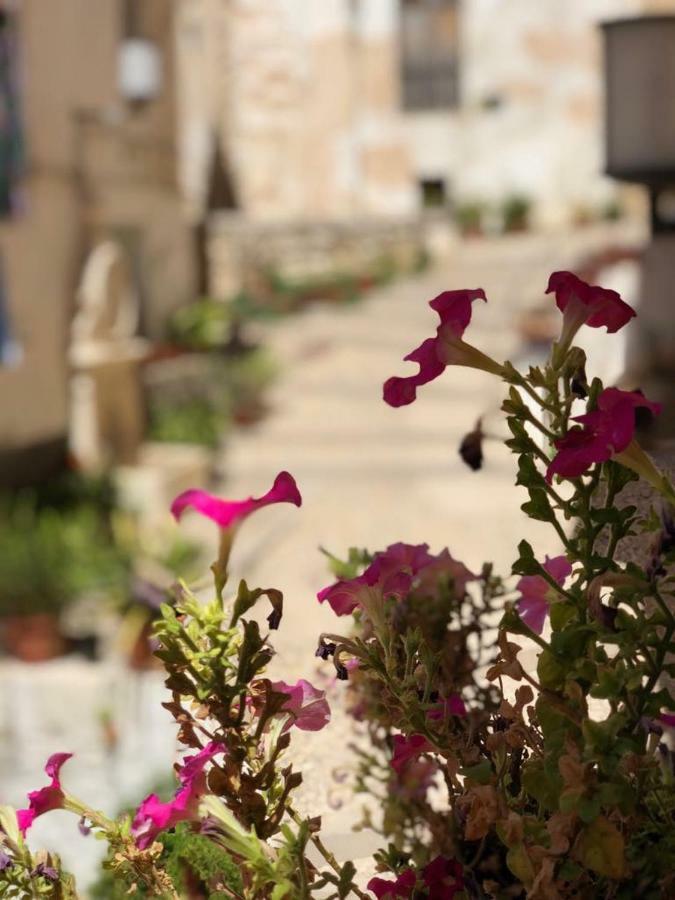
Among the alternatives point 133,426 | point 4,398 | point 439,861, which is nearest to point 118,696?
point 4,398

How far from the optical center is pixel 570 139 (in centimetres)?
1970

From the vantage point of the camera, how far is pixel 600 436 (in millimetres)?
753

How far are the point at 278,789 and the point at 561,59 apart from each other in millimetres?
19979

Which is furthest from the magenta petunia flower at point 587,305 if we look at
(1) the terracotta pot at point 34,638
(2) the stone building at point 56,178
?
(2) the stone building at point 56,178

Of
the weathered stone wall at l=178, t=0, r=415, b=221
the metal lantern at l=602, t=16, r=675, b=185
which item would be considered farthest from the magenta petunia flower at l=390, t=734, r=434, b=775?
the weathered stone wall at l=178, t=0, r=415, b=221

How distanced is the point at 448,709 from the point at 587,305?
286 millimetres

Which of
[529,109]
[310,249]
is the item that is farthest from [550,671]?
[529,109]

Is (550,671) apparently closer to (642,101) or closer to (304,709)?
(304,709)

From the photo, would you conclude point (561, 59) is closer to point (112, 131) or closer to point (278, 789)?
point (112, 131)

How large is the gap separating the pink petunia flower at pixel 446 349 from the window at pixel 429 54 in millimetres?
19946

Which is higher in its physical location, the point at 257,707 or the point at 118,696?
the point at 257,707

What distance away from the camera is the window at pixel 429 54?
19781 mm

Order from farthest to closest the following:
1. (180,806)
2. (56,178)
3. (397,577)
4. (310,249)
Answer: (310,249)
(56,178)
(397,577)
(180,806)

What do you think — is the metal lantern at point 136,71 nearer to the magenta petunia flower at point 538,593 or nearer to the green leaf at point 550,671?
the magenta petunia flower at point 538,593
